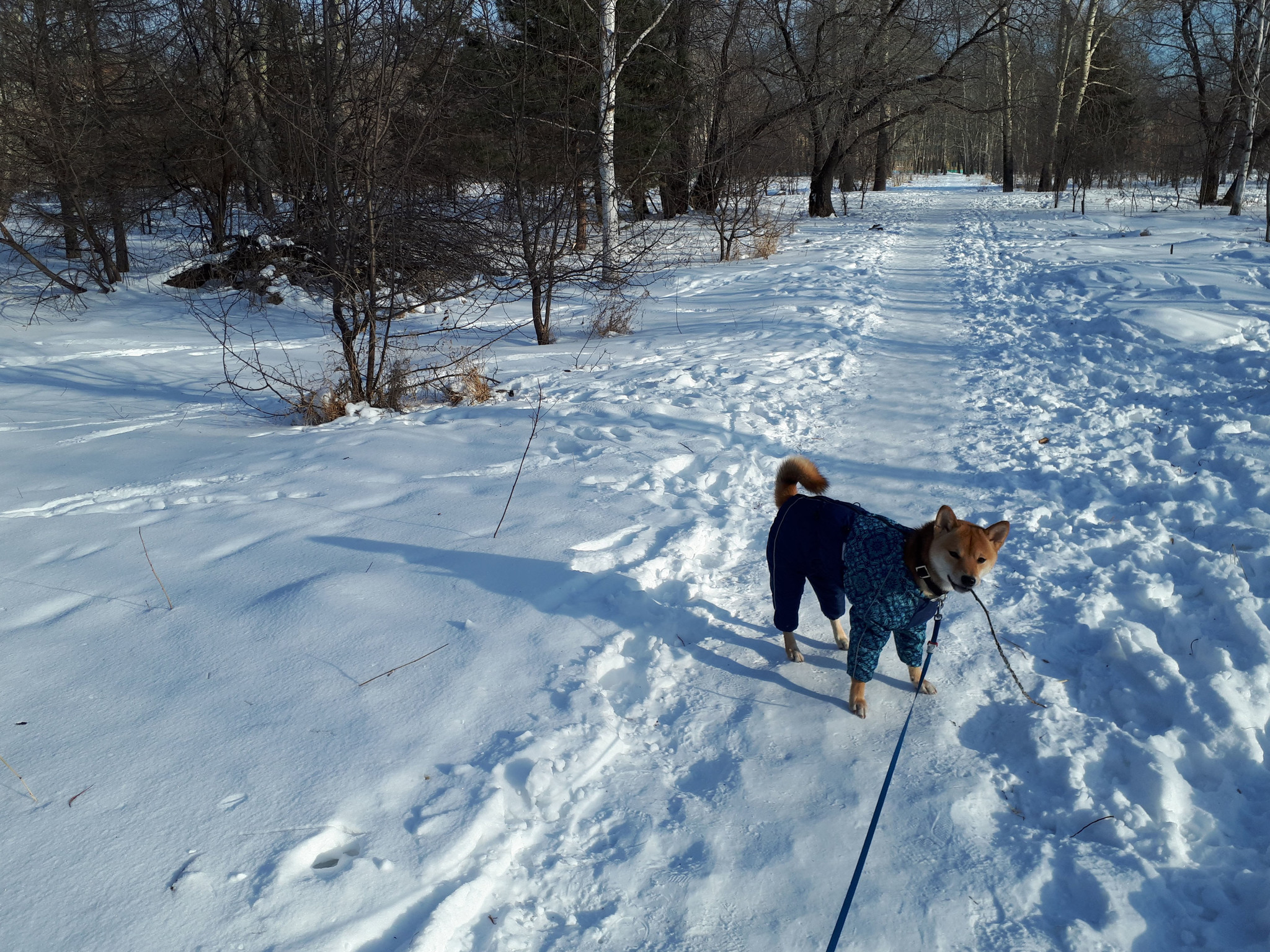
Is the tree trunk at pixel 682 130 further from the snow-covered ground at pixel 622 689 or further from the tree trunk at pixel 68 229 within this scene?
the tree trunk at pixel 68 229

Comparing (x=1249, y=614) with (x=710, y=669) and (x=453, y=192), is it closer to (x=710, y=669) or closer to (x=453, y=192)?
(x=710, y=669)

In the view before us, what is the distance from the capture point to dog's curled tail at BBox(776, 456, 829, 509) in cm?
342

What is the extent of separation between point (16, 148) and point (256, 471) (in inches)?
531

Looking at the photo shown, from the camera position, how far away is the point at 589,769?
285 cm

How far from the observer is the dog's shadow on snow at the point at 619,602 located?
3.55 metres

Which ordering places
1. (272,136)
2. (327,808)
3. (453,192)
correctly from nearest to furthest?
(327,808) < (272,136) < (453,192)

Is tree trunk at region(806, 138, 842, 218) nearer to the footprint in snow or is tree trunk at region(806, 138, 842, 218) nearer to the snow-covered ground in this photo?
the snow-covered ground

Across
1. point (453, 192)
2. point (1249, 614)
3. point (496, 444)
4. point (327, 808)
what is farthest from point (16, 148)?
point (1249, 614)

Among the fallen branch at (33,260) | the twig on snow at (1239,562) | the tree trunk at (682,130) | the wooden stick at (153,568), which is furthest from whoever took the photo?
the tree trunk at (682,130)

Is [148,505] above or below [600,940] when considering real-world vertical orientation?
above

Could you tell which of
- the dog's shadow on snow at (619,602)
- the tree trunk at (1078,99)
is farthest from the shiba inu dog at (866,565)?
the tree trunk at (1078,99)

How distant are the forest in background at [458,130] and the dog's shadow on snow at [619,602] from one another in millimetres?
3647

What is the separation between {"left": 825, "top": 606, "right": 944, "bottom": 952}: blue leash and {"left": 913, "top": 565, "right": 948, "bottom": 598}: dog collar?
0.65 ft

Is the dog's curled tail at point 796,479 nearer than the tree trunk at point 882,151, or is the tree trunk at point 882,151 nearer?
the dog's curled tail at point 796,479
